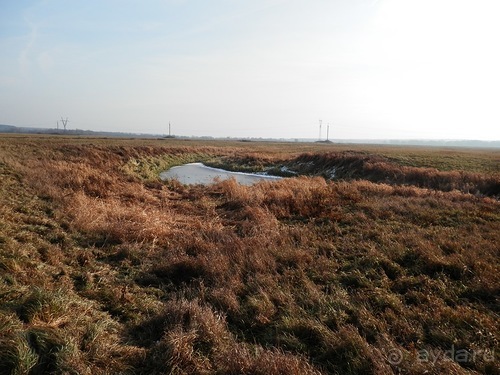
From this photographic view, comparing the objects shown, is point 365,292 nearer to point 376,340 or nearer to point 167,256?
point 376,340

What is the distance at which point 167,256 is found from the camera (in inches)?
355

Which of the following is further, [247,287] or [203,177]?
[203,177]

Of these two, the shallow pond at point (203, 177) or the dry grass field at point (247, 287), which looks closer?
the dry grass field at point (247, 287)

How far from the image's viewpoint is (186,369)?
4.59 metres

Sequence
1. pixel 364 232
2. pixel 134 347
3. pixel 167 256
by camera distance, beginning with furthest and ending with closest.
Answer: pixel 364 232 → pixel 167 256 → pixel 134 347

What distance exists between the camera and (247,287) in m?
7.32

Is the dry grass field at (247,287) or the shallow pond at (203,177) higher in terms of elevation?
the dry grass field at (247,287)

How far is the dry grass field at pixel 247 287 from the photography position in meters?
4.70

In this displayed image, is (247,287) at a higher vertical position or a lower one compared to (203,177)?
higher

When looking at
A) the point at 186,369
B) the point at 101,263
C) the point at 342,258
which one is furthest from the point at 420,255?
the point at 101,263

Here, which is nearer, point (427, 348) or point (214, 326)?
point (427, 348)

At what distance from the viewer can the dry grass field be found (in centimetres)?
470

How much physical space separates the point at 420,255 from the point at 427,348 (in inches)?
159

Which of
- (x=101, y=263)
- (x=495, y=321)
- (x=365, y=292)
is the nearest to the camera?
(x=495, y=321)
